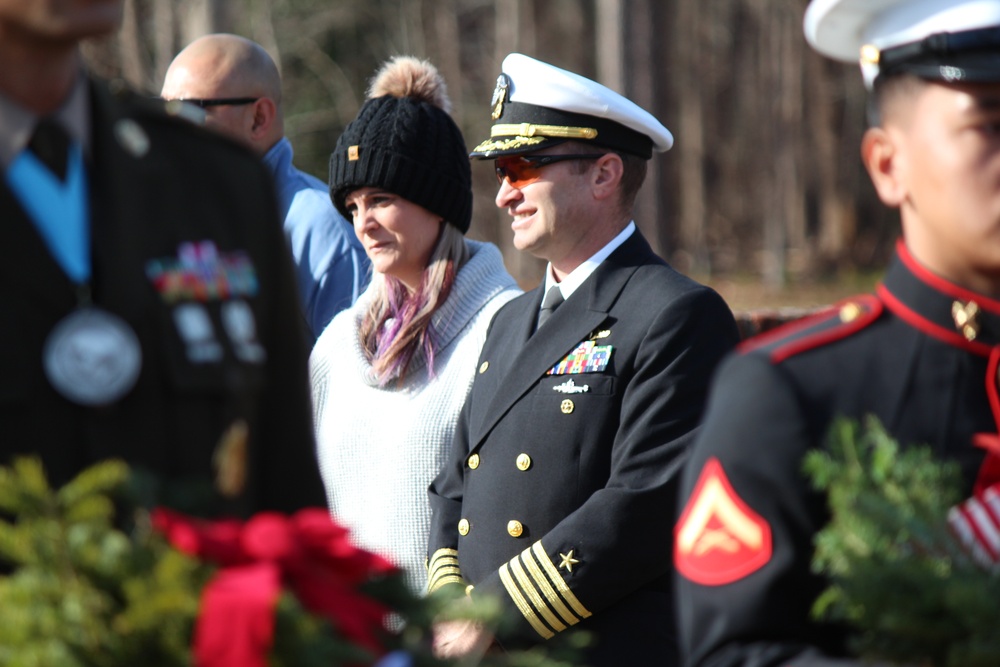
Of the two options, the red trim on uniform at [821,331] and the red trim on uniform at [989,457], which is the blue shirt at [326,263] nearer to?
the red trim on uniform at [821,331]

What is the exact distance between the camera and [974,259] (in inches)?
88.3

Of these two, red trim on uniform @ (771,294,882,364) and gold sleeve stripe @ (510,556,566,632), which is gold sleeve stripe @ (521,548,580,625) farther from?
red trim on uniform @ (771,294,882,364)

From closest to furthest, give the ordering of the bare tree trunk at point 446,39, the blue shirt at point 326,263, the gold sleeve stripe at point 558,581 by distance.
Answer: the gold sleeve stripe at point 558,581
the blue shirt at point 326,263
the bare tree trunk at point 446,39

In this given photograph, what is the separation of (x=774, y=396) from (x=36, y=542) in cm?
113

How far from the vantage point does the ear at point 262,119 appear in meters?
5.58

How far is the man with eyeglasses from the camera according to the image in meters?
5.11

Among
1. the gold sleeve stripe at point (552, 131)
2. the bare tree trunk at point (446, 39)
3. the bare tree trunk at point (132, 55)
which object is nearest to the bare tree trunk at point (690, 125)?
the bare tree trunk at point (446, 39)

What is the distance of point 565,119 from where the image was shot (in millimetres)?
4195

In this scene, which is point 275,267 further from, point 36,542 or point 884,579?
point 884,579

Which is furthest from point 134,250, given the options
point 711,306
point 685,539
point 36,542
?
point 711,306

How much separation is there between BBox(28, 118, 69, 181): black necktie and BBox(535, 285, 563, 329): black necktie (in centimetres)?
218

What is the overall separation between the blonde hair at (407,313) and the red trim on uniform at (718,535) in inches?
83.2

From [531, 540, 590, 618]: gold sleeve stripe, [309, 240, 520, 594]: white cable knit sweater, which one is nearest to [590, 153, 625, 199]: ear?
[309, 240, 520, 594]: white cable knit sweater

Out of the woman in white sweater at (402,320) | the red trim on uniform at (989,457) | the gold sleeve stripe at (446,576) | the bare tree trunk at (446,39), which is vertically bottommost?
the bare tree trunk at (446,39)
